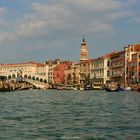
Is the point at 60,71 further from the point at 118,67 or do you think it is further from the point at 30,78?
the point at 118,67

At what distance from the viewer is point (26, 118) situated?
1543 cm

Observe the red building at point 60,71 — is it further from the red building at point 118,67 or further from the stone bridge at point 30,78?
the red building at point 118,67

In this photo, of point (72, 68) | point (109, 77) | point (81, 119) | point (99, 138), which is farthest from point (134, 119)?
point (72, 68)

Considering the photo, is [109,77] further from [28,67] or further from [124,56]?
[28,67]

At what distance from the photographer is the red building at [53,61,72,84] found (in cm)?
11725

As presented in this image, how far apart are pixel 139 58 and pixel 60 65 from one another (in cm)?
4990

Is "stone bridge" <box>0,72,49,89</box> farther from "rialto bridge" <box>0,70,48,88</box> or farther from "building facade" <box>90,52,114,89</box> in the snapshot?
"building facade" <box>90,52,114,89</box>

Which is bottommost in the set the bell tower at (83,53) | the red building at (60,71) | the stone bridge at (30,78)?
the stone bridge at (30,78)

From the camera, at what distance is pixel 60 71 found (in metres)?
118

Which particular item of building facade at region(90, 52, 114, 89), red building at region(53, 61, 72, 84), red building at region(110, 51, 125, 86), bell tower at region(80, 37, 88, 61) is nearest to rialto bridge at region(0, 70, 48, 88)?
building facade at region(90, 52, 114, 89)

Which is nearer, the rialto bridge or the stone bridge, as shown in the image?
the rialto bridge

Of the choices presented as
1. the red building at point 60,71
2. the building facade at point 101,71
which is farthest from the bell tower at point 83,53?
the red building at point 60,71

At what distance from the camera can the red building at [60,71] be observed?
117 metres

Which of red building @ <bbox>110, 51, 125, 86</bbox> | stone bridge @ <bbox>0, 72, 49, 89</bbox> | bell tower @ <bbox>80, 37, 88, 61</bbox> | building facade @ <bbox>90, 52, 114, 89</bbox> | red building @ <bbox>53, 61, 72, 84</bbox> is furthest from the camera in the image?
red building @ <bbox>53, 61, 72, 84</bbox>
